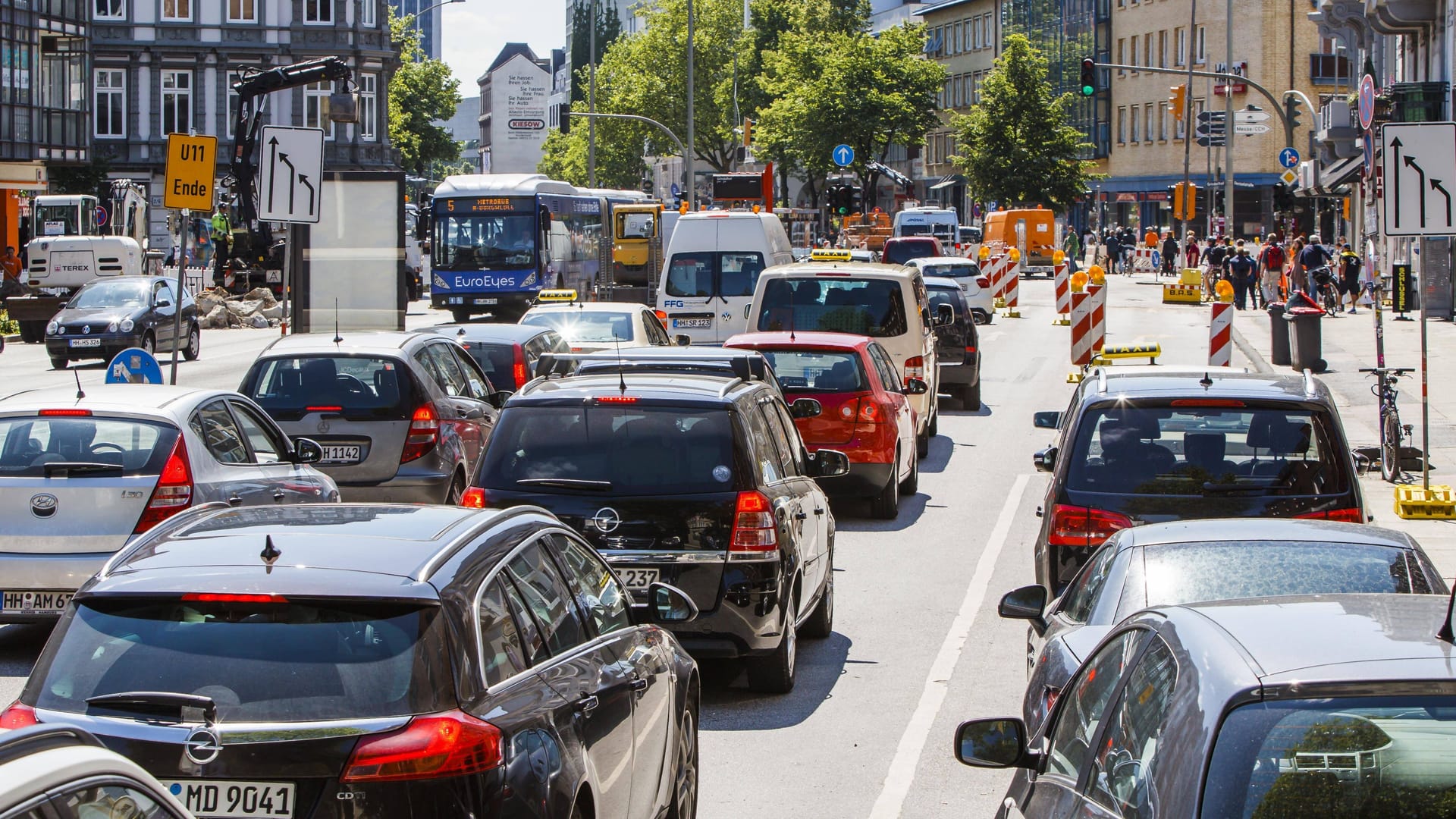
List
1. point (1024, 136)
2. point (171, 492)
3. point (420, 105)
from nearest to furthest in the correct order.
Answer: point (171, 492), point (1024, 136), point (420, 105)

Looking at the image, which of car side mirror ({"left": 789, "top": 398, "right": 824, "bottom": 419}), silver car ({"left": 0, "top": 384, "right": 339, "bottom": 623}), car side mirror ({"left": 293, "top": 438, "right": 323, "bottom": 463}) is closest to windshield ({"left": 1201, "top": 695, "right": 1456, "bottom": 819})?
silver car ({"left": 0, "top": 384, "right": 339, "bottom": 623})

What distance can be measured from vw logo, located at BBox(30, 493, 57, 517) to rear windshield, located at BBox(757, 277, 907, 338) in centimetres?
999

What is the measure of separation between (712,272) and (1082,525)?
1806 cm

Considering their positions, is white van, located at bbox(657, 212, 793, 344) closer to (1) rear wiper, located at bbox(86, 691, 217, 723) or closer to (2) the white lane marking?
(2) the white lane marking

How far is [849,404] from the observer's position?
14953 mm

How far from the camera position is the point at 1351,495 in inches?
337

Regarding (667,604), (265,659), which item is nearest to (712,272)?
(667,604)

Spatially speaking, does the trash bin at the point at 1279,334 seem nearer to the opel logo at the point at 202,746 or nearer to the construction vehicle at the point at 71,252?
the construction vehicle at the point at 71,252

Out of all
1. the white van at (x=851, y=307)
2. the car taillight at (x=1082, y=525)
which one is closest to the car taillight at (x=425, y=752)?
the car taillight at (x=1082, y=525)

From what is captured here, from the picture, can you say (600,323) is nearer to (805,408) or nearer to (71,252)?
(805,408)

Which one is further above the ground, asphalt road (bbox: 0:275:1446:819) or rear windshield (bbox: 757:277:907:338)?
rear windshield (bbox: 757:277:907:338)

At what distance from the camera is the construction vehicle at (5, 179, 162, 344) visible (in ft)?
126

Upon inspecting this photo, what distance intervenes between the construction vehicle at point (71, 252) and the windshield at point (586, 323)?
67.6 feet

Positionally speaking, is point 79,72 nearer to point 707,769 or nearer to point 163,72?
Result: point 163,72
